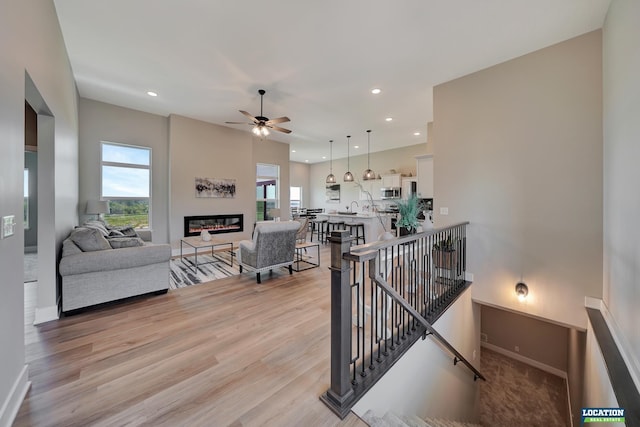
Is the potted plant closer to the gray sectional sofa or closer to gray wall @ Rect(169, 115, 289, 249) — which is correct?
the gray sectional sofa

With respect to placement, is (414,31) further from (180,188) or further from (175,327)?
(180,188)

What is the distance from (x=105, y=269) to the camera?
2998 millimetres

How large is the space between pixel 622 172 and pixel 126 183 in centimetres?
782

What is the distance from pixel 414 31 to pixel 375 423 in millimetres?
3724

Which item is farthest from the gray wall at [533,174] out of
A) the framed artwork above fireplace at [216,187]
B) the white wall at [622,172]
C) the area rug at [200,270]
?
the framed artwork above fireplace at [216,187]

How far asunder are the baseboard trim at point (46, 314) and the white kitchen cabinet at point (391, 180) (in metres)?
8.36

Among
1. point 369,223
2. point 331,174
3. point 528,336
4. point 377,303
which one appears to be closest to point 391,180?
point 331,174

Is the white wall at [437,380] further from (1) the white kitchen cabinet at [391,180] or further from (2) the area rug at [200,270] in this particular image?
(1) the white kitchen cabinet at [391,180]

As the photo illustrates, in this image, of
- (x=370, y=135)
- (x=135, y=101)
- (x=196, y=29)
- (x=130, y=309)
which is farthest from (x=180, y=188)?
(x=370, y=135)

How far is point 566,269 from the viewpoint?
3.01m

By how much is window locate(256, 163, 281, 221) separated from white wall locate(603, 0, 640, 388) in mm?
7325

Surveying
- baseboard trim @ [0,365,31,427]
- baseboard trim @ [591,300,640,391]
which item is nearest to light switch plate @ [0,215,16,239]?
baseboard trim @ [0,365,31,427]

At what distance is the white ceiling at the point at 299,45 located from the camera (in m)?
2.51

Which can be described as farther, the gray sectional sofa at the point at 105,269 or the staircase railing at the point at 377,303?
the gray sectional sofa at the point at 105,269
